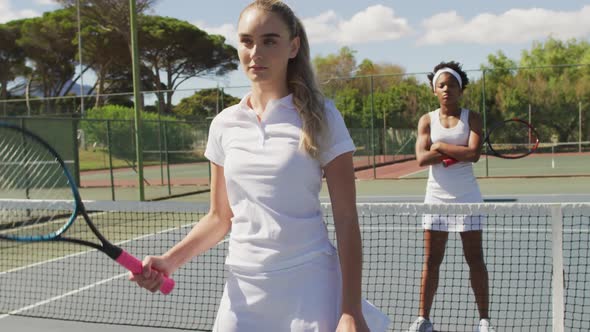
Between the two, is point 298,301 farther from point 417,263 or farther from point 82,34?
point 82,34

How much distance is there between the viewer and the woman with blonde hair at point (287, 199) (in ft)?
4.61

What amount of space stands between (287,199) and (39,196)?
9.35m

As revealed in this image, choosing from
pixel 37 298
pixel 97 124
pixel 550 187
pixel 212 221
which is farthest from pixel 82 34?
pixel 212 221

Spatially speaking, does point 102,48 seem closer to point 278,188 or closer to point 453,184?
point 453,184

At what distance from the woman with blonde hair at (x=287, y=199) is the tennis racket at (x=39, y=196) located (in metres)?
0.26

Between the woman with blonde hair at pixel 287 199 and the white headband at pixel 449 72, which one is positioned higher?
the white headband at pixel 449 72

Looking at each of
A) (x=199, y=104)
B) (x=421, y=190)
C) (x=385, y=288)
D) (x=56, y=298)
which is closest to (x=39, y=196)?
(x=56, y=298)

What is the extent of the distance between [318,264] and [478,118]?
2368 mm

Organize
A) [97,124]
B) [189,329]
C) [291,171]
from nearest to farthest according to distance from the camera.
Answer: [291,171]
[189,329]
[97,124]

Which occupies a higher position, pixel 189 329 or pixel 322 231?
pixel 322 231

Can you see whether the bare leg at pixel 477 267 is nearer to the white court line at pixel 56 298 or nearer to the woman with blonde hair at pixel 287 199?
the woman with blonde hair at pixel 287 199

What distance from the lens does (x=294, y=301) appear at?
1.43 metres

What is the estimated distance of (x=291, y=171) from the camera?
1.41 meters

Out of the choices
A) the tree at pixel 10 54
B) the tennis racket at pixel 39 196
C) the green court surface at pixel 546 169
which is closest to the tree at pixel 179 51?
the tree at pixel 10 54
